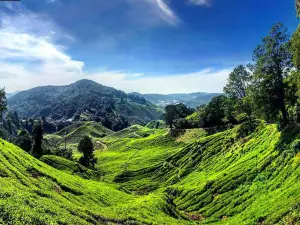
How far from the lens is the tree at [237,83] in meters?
140

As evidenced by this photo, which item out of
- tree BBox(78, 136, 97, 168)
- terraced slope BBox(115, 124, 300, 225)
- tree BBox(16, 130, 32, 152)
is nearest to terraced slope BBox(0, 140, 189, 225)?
terraced slope BBox(115, 124, 300, 225)

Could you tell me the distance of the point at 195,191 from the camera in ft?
221


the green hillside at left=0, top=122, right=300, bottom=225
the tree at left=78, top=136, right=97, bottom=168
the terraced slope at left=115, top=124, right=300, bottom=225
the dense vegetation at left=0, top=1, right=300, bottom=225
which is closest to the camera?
the green hillside at left=0, top=122, right=300, bottom=225

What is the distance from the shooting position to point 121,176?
116 meters

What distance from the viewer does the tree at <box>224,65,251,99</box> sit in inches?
5522

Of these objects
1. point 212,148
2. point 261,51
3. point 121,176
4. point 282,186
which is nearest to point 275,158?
point 282,186

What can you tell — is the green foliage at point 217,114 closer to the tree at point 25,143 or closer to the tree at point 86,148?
the tree at point 86,148

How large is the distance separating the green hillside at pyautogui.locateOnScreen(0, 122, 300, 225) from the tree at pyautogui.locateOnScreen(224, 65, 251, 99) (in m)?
54.8

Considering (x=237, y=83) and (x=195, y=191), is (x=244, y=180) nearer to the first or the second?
(x=195, y=191)

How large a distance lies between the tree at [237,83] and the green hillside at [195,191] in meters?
54.8

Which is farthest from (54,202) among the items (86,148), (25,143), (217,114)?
(25,143)

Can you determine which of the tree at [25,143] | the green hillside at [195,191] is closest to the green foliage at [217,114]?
the green hillside at [195,191]

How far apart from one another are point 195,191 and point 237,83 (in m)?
86.4

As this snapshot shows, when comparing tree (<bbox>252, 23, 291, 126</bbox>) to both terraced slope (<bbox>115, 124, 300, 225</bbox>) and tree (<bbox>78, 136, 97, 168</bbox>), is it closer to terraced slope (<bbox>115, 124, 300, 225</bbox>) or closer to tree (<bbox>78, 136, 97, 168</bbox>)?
terraced slope (<bbox>115, 124, 300, 225</bbox>)
